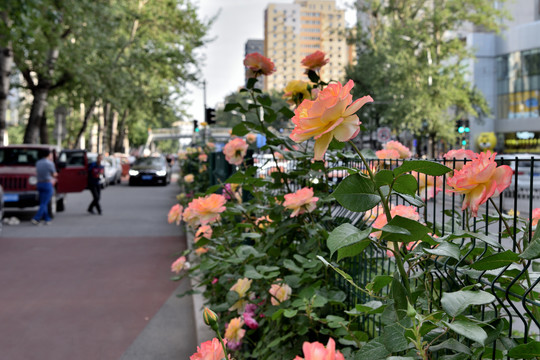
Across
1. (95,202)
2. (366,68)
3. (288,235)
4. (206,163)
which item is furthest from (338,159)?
(366,68)

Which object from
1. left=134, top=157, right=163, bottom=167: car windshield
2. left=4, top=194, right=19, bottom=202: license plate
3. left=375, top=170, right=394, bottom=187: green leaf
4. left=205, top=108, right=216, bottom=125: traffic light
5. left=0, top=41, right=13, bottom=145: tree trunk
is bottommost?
left=4, top=194, right=19, bottom=202: license plate

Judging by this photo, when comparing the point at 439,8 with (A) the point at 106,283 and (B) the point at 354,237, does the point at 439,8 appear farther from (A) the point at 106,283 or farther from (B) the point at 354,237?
(B) the point at 354,237

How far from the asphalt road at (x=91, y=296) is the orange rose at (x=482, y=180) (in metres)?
3.85

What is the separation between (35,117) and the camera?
23.6 m

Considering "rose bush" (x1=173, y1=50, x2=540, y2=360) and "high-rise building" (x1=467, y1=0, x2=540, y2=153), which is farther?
"high-rise building" (x1=467, y1=0, x2=540, y2=153)

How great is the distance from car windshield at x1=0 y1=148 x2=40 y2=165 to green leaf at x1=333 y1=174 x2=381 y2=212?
16.0 metres

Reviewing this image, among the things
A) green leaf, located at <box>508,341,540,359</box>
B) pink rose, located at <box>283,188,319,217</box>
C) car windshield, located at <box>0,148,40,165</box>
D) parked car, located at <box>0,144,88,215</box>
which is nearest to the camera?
green leaf, located at <box>508,341,540,359</box>

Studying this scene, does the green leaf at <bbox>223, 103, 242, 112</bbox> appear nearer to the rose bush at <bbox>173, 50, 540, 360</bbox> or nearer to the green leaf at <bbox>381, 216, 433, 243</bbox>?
the rose bush at <bbox>173, 50, 540, 360</bbox>

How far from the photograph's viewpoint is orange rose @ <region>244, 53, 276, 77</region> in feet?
11.3

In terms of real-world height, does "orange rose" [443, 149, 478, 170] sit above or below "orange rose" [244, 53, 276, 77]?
below

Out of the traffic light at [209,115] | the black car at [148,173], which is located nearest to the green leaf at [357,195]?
the traffic light at [209,115]

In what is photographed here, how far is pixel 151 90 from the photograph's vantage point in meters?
37.7

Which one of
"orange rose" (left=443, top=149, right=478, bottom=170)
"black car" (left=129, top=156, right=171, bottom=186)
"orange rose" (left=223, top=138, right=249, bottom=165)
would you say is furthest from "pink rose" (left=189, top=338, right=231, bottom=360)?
"black car" (left=129, top=156, right=171, bottom=186)

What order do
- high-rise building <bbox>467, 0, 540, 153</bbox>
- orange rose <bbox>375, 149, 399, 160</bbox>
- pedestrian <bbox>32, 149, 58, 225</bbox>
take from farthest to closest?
1. high-rise building <bbox>467, 0, 540, 153</bbox>
2. pedestrian <bbox>32, 149, 58, 225</bbox>
3. orange rose <bbox>375, 149, 399, 160</bbox>
